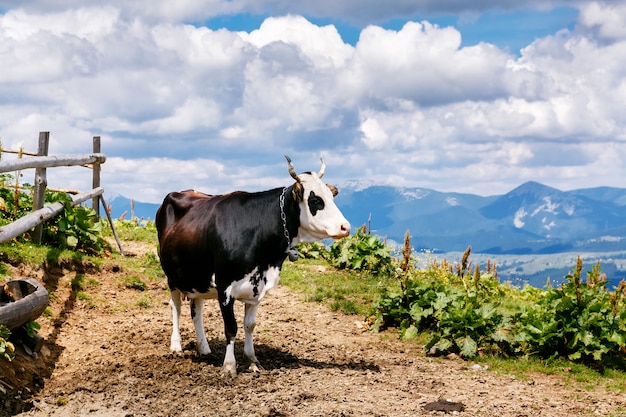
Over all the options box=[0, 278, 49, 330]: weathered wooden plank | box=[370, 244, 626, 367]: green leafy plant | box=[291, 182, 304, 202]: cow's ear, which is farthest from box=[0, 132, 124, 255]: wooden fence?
box=[370, 244, 626, 367]: green leafy plant

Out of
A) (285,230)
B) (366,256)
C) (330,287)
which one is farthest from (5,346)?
(366,256)

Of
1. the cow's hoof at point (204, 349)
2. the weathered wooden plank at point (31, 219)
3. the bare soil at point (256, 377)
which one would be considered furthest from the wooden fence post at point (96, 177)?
the cow's hoof at point (204, 349)

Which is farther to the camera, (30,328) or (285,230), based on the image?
(30,328)

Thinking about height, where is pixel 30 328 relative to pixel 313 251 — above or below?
below

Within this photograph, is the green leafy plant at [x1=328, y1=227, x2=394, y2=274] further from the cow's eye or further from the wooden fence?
the cow's eye

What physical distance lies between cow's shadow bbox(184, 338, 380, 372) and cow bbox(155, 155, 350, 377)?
0.47 meters

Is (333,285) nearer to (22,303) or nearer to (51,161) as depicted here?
(51,161)

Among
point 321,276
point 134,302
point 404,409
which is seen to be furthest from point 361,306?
point 404,409

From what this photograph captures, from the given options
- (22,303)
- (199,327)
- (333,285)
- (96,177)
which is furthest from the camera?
(96,177)

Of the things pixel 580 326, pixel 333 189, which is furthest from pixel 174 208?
pixel 580 326

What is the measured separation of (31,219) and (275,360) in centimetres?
522

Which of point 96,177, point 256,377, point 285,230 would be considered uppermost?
point 96,177

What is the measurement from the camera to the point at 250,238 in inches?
320

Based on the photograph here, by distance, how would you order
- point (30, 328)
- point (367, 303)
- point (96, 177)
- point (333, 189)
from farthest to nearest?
point (96, 177)
point (367, 303)
point (30, 328)
point (333, 189)
